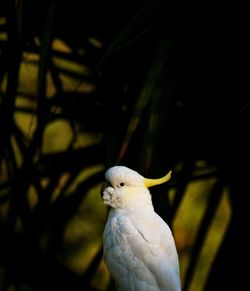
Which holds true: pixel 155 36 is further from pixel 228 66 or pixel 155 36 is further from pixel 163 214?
pixel 163 214

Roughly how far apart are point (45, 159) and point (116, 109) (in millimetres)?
718

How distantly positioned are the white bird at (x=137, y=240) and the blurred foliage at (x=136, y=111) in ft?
0.13

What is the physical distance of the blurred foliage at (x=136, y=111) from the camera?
1.36 metres

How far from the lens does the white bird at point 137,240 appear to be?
131 centimetres

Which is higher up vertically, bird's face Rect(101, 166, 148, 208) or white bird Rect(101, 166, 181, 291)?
bird's face Rect(101, 166, 148, 208)

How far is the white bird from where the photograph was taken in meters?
1.31

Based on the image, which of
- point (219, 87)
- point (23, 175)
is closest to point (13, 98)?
point (23, 175)

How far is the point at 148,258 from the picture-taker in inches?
52.2

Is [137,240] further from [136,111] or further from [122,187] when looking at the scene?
[136,111]

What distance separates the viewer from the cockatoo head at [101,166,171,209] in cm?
130

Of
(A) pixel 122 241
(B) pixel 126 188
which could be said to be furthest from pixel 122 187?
(A) pixel 122 241

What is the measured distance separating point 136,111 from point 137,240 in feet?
0.90

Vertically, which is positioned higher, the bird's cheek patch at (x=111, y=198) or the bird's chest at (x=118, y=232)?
the bird's cheek patch at (x=111, y=198)

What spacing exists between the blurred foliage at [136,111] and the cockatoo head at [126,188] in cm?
3
